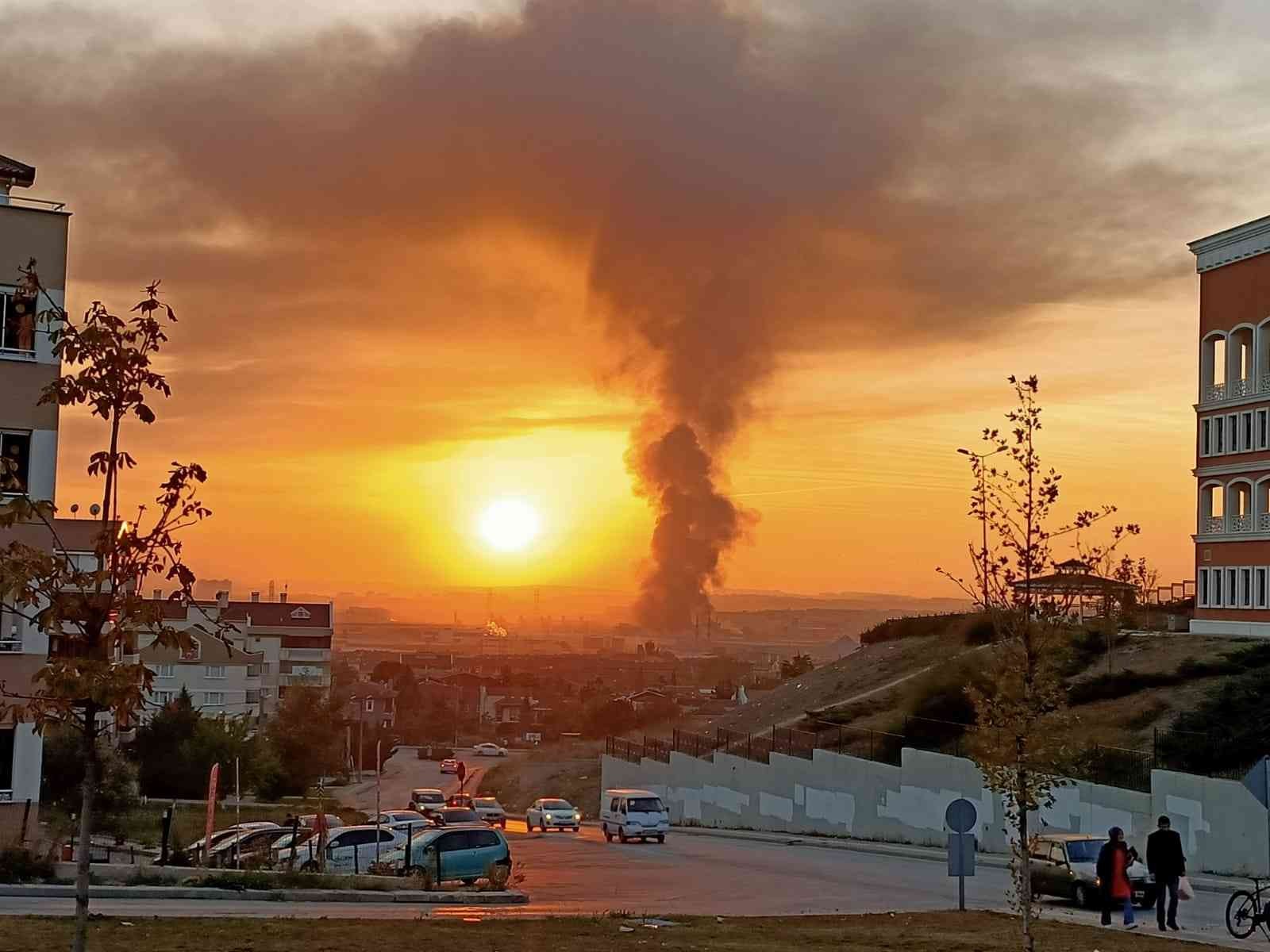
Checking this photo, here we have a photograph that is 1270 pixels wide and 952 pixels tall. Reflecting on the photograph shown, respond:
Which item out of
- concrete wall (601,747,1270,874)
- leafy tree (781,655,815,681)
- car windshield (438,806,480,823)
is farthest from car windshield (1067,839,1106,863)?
leafy tree (781,655,815,681)

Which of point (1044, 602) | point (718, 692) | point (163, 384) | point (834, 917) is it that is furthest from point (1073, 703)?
point (718, 692)

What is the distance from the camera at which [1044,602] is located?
19.9 meters

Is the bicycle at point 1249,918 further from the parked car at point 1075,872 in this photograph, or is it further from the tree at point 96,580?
the tree at point 96,580

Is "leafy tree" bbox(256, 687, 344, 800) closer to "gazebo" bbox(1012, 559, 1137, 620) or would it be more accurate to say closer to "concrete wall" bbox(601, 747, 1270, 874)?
"concrete wall" bbox(601, 747, 1270, 874)

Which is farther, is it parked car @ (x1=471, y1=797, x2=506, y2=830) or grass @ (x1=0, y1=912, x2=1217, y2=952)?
parked car @ (x1=471, y1=797, x2=506, y2=830)

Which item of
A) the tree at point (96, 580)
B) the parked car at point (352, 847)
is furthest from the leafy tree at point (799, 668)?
the tree at point (96, 580)

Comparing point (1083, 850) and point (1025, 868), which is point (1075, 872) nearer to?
point (1083, 850)

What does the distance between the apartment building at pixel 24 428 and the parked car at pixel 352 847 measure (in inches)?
254

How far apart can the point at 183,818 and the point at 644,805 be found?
17219mm

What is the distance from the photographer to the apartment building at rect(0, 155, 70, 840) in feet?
99.8

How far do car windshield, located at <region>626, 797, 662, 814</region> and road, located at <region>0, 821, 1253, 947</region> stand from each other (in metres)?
2.74

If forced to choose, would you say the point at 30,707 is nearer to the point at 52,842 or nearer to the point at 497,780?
the point at 52,842

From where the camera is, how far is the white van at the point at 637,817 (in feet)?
165

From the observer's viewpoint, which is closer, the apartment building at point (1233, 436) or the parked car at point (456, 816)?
the parked car at point (456, 816)
